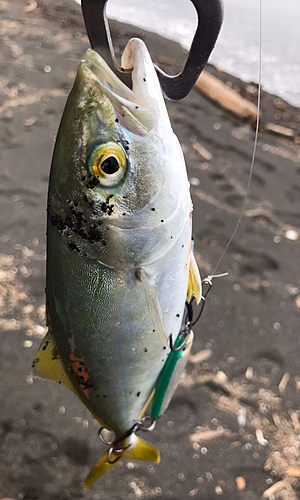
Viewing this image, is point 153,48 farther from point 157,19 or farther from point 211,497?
point 211,497

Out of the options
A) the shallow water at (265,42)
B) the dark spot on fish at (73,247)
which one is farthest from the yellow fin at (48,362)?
the shallow water at (265,42)

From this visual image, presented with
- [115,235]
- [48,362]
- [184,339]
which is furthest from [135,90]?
[48,362]

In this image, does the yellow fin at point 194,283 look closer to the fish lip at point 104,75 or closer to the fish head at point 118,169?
the fish head at point 118,169

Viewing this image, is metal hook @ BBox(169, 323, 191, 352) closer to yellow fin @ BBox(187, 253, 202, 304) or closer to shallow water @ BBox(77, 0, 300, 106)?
yellow fin @ BBox(187, 253, 202, 304)

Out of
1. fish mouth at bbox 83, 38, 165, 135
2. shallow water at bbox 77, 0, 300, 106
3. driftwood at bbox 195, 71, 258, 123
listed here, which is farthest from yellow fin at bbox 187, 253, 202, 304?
driftwood at bbox 195, 71, 258, 123

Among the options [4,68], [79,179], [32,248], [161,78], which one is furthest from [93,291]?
[4,68]

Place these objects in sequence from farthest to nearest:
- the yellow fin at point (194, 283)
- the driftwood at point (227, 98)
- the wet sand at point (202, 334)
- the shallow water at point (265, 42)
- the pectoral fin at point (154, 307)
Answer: the driftwood at point (227, 98)
the shallow water at point (265, 42)
the wet sand at point (202, 334)
the yellow fin at point (194, 283)
the pectoral fin at point (154, 307)

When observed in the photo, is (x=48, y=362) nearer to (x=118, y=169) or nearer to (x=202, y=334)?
(x=118, y=169)

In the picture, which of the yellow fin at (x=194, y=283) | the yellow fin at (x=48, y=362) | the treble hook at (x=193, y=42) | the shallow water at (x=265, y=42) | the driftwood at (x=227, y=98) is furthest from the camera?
the driftwood at (x=227, y=98)

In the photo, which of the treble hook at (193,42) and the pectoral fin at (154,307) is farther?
the pectoral fin at (154,307)

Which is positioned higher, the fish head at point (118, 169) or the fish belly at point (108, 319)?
the fish head at point (118, 169)
